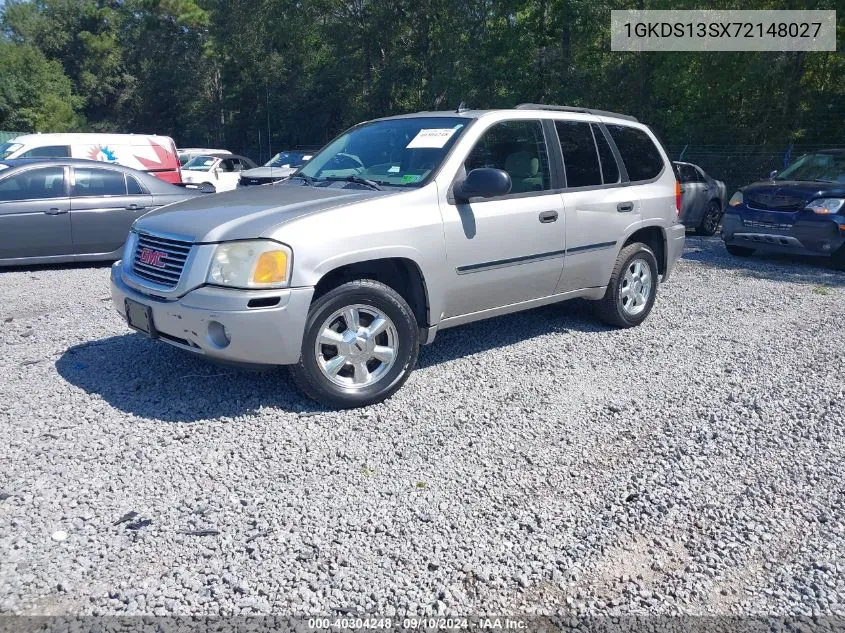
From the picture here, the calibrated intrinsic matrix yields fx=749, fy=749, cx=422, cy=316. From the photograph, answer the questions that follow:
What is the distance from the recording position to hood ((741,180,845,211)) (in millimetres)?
10289

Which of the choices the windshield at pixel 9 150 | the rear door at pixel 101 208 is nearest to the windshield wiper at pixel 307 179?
the rear door at pixel 101 208

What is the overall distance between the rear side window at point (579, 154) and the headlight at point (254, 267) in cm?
266

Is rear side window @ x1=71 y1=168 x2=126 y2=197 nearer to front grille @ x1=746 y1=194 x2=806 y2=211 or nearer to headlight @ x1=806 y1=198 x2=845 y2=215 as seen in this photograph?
front grille @ x1=746 y1=194 x2=806 y2=211

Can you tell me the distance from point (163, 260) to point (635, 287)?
13.5 ft

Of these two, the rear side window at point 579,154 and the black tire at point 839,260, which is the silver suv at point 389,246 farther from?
the black tire at point 839,260

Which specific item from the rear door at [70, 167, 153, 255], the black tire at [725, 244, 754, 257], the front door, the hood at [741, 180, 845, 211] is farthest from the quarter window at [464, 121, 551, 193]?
the black tire at [725, 244, 754, 257]

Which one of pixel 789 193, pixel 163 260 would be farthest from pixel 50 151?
pixel 789 193

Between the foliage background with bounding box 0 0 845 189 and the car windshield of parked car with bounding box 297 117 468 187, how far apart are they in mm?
15338

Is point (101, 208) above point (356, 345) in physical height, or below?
above

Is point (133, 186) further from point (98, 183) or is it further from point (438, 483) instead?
point (438, 483)

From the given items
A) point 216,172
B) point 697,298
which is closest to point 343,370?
point 697,298

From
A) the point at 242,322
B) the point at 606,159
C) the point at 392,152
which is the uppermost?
the point at 392,152

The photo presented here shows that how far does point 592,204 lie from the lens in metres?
6.07

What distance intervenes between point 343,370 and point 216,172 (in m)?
15.8
